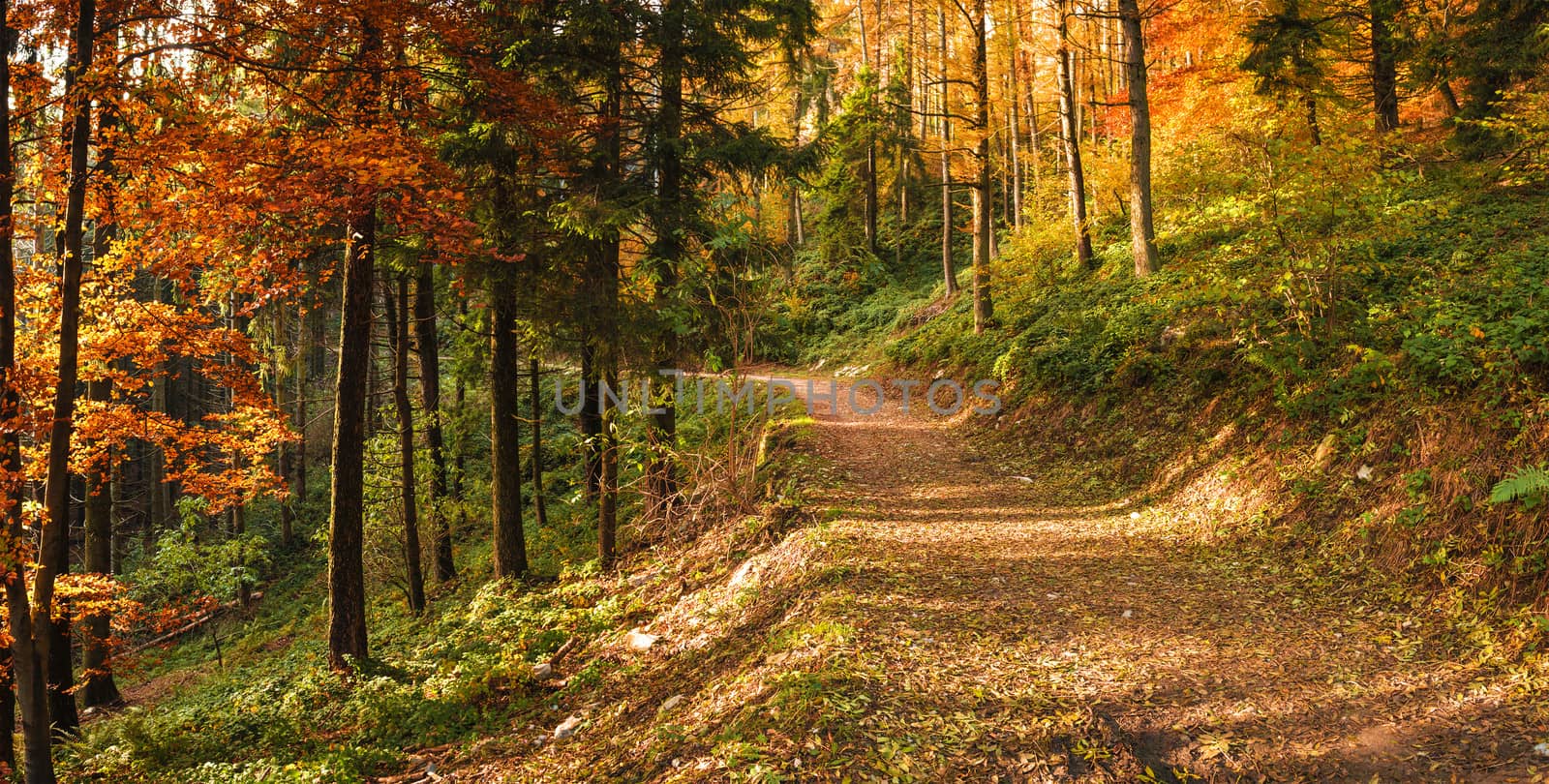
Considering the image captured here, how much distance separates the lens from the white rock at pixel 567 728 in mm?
5367

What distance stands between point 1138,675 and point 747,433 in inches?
219

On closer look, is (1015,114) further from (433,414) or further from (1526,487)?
(1526,487)

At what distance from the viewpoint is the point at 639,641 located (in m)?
6.82

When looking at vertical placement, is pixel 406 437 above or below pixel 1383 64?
below

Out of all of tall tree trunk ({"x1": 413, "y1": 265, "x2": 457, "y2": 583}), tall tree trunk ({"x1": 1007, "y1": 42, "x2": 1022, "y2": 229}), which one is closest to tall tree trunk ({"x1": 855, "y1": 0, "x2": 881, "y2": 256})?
tall tree trunk ({"x1": 1007, "y1": 42, "x2": 1022, "y2": 229})

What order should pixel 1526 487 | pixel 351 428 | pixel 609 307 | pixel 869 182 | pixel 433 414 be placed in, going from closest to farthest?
pixel 1526 487 < pixel 351 428 < pixel 609 307 < pixel 433 414 < pixel 869 182

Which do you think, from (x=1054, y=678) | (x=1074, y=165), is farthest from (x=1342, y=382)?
(x=1074, y=165)

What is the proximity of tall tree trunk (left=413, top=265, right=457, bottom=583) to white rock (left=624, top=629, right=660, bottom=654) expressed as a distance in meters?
6.95

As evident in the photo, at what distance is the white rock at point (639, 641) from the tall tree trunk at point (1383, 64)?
14609 millimetres

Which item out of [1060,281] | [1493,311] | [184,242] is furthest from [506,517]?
[1060,281]

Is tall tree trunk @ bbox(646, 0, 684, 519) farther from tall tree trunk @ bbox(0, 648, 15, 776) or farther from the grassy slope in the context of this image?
tall tree trunk @ bbox(0, 648, 15, 776)

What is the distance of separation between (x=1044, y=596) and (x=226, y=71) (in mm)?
A: 8554

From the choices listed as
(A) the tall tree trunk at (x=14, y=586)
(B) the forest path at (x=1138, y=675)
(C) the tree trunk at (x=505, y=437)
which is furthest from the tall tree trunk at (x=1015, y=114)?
(A) the tall tree trunk at (x=14, y=586)

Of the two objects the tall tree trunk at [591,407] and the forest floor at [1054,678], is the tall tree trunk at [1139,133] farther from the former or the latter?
the tall tree trunk at [591,407]
